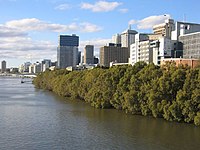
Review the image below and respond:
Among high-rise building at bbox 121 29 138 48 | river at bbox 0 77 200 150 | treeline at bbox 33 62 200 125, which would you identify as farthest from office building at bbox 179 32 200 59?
high-rise building at bbox 121 29 138 48

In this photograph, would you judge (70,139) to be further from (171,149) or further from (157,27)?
(157,27)

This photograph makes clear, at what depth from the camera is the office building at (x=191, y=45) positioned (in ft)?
261

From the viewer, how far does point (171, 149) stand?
22.9 m

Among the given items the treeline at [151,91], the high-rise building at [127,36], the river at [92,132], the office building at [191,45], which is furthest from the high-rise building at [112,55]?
the river at [92,132]

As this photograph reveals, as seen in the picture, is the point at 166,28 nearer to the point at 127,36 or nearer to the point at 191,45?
the point at 191,45

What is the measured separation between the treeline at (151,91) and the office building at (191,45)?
1475 inches

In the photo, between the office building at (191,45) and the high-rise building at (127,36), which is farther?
the high-rise building at (127,36)

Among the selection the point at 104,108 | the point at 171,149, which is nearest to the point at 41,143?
the point at 171,149

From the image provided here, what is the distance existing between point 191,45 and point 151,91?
164 feet

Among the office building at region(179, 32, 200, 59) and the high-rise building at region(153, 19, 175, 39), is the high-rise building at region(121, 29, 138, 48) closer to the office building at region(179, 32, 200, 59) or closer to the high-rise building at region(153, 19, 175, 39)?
the high-rise building at region(153, 19, 175, 39)

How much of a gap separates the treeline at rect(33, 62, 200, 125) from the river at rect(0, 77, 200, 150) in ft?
3.90

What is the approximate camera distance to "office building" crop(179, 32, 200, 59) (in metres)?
79.5

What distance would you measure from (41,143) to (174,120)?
13911 mm

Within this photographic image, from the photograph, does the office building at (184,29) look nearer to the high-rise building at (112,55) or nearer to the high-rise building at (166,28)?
the high-rise building at (166,28)
